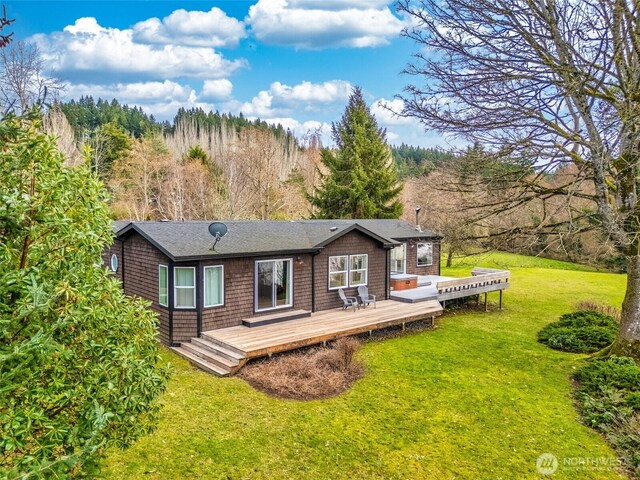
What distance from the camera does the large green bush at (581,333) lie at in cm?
1217

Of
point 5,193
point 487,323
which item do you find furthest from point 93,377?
point 487,323

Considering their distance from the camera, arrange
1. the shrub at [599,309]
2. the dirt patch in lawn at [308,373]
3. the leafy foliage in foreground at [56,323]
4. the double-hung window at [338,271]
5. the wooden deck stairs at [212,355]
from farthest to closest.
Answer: the shrub at [599,309], the double-hung window at [338,271], the wooden deck stairs at [212,355], the dirt patch in lawn at [308,373], the leafy foliage in foreground at [56,323]

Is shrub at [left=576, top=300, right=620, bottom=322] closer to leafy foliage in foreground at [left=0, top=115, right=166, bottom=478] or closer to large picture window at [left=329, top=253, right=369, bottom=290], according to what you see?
large picture window at [left=329, top=253, right=369, bottom=290]

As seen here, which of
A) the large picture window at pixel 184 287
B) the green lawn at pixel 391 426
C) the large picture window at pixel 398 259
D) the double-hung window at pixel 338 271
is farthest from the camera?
the large picture window at pixel 398 259

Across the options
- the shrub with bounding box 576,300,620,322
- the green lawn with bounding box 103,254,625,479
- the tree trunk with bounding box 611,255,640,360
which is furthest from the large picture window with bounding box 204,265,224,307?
the shrub with bounding box 576,300,620,322

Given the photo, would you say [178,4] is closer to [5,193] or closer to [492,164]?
[492,164]

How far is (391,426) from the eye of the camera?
7617mm

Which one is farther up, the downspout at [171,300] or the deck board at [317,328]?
the downspout at [171,300]

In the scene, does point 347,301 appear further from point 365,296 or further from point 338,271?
point 338,271

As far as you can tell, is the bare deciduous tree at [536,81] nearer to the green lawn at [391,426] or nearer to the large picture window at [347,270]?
the green lawn at [391,426]

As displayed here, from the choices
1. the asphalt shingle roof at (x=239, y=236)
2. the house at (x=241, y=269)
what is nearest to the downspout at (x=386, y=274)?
the house at (x=241, y=269)

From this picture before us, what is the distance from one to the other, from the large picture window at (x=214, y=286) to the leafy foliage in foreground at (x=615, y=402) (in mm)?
9167

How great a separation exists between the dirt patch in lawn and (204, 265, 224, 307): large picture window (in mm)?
2423

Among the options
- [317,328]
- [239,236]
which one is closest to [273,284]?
[239,236]
